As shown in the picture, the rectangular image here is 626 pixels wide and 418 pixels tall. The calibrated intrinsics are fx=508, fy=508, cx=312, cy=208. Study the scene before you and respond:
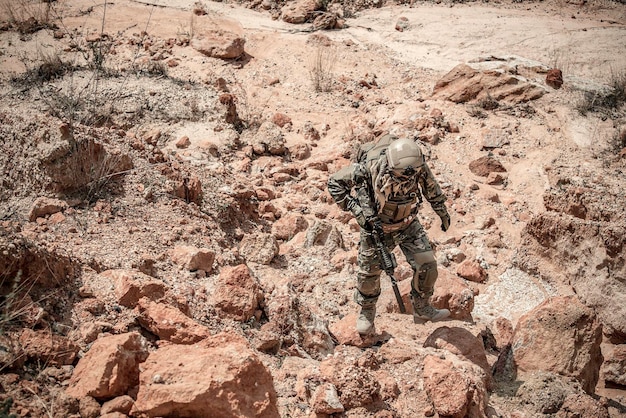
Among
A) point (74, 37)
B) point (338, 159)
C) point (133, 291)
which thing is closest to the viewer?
point (133, 291)

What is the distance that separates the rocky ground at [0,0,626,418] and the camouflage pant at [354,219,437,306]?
293mm

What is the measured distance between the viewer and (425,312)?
3869 mm

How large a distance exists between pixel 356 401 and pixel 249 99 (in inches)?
240

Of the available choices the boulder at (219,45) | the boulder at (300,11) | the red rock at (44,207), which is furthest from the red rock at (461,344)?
the boulder at (300,11)

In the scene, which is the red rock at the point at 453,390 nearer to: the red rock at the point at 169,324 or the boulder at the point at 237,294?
the boulder at the point at 237,294

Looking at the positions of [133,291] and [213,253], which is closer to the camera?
[133,291]

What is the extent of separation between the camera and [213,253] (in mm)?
3785

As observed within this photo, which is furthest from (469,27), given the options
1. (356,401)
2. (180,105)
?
(356,401)

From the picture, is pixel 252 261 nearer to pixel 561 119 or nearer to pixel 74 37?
pixel 561 119

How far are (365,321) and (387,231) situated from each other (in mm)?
672

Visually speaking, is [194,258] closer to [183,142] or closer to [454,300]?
[454,300]

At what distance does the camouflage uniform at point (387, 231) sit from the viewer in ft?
11.9

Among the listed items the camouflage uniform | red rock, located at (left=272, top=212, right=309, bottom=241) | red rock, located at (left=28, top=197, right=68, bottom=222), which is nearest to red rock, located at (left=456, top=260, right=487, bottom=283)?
the camouflage uniform

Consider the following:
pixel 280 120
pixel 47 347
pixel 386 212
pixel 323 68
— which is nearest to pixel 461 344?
pixel 386 212
